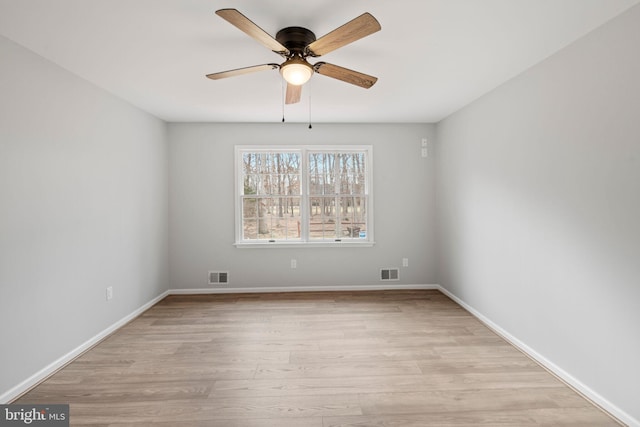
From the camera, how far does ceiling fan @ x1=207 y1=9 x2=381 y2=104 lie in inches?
Answer: 66.0

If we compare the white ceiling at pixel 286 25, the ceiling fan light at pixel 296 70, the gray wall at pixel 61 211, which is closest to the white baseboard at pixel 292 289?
the gray wall at pixel 61 211

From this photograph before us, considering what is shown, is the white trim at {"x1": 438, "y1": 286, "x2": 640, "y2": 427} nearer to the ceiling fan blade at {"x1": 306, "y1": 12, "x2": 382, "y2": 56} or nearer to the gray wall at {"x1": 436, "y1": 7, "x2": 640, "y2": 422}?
the gray wall at {"x1": 436, "y1": 7, "x2": 640, "y2": 422}

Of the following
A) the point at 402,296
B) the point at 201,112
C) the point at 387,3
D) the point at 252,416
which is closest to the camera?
the point at 387,3

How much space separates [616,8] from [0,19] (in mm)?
3634

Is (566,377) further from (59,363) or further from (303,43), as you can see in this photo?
(59,363)

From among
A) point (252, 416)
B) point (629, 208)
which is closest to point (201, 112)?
point (252, 416)

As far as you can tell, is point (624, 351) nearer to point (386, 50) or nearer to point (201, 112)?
point (386, 50)

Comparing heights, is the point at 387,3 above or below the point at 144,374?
above

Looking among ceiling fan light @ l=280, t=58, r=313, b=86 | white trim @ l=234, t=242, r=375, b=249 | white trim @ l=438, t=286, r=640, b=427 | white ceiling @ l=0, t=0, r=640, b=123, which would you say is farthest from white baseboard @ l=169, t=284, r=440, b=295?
ceiling fan light @ l=280, t=58, r=313, b=86

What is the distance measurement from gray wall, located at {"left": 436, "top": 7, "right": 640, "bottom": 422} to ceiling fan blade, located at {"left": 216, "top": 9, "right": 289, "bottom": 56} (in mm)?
2027

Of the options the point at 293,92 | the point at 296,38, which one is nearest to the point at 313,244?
the point at 293,92

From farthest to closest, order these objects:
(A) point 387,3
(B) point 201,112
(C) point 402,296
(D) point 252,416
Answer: (C) point 402,296 < (B) point 201,112 < (D) point 252,416 < (A) point 387,3

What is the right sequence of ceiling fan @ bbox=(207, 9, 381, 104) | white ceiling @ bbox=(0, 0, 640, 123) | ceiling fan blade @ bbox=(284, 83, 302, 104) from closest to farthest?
ceiling fan @ bbox=(207, 9, 381, 104)
white ceiling @ bbox=(0, 0, 640, 123)
ceiling fan blade @ bbox=(284, 83, 302, 104)

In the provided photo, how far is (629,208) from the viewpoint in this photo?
188cm
